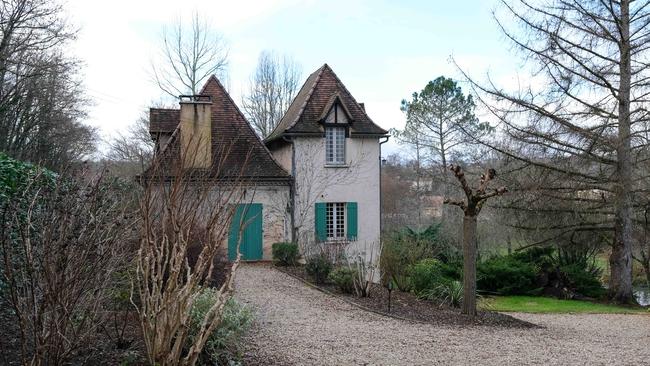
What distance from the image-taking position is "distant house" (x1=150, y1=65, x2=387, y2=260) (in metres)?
20.0

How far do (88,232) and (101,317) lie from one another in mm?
1247

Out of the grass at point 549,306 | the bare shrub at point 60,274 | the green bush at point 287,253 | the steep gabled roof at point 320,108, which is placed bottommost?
the grass at point 549,306

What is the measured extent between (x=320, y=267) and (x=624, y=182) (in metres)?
10.1

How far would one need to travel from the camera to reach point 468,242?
424 inches

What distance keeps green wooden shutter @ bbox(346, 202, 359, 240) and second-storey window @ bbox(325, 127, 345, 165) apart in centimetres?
161

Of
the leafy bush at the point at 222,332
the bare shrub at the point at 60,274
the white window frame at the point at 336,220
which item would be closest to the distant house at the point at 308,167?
the white window frame at the point at 336,220

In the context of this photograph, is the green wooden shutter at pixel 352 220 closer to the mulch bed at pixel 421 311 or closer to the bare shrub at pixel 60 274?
the mulch bed at pixel 421 311

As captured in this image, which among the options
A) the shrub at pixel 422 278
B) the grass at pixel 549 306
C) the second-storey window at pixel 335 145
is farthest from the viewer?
the second-storey window at pixel 335 145

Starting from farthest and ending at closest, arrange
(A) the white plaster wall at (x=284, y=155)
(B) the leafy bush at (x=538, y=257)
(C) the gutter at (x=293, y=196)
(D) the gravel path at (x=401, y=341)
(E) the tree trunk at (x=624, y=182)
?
(B) the leafy bush at (x=538, y=257)
(A) the white plaster wall at (x=284, y=155)
(C) the gutter at (x=293, y=196)
(E) the tree trunk at (x=624, y=182)
(D) the gravel path at (x=401, y=341)

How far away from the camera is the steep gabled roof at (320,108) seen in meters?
20.8

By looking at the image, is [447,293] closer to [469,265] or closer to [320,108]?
[469,265]

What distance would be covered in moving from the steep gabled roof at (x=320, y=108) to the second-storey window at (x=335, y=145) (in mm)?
414

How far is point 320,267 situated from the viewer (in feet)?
47.8

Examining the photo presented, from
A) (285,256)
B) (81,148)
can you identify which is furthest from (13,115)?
(285,256)
